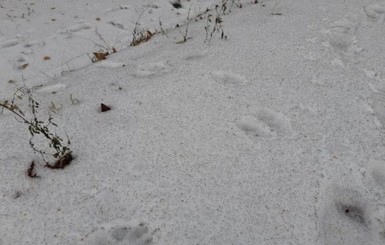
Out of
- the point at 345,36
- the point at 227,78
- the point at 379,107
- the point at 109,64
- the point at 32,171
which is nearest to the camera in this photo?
the point at 32,171

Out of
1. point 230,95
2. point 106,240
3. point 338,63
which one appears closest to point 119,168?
point 106,240

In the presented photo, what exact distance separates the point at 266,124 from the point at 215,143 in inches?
15.3

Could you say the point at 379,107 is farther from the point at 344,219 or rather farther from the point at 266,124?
the point at 344,219

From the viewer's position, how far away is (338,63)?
3.08 m

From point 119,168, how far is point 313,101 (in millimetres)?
1429

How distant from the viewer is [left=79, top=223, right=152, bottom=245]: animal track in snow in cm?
168

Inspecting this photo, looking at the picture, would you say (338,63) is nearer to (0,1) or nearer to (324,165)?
(324,165)

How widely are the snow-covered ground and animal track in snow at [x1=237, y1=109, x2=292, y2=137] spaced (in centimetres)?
1

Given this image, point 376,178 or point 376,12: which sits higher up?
point 376,12

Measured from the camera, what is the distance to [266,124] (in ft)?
7.77

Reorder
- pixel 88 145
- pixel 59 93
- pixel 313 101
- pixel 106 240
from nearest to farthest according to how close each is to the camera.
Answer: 1. pixel 106 240
2. pixel 88 145
3. pixel 313 101
4. pixel 59 93

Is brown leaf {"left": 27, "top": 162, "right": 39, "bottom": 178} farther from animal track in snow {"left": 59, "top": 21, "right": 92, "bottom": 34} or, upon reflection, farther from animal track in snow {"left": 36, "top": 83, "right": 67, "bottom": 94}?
animal track in snow {"left": 59, "top": 21, "right": 92, "bottom": 34}

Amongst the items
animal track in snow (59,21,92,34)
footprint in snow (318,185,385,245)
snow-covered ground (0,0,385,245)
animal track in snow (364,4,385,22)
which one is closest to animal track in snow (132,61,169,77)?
snow-covered ground (0,0,385,245)

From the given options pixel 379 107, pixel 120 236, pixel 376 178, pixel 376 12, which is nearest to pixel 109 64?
pixel 120 236
